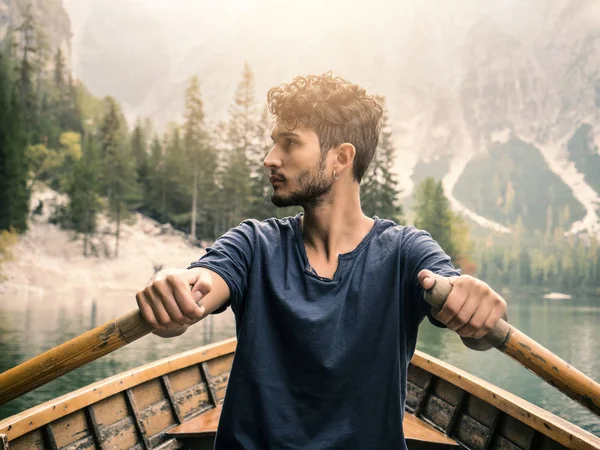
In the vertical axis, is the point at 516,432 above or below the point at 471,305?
below

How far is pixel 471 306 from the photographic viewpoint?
1028 mm

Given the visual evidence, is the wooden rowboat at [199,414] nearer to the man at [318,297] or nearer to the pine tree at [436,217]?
the man at [318,297]

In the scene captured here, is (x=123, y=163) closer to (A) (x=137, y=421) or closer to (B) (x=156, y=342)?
(B) (x=156, y=342)

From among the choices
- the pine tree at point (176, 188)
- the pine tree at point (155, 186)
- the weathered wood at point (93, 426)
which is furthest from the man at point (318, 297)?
the pine tree at point (155, 186)

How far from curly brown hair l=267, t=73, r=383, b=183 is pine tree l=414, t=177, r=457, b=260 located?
2676 cm

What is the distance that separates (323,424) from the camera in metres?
1.21

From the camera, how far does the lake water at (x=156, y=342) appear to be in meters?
12.1

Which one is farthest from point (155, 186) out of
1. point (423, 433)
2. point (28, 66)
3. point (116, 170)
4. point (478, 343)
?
point (478, 343)

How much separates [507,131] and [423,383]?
152ft

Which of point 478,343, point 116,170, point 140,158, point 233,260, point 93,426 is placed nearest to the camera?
point 478,343

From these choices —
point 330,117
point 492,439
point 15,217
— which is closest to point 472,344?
point 330,117

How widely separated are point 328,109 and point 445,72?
163 feet

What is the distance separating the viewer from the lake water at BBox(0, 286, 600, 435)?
39.8 ft

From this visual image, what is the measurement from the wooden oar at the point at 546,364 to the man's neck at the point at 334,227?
37cm
